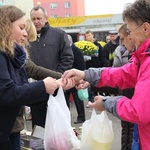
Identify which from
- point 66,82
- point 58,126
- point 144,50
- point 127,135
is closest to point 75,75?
point 66,82

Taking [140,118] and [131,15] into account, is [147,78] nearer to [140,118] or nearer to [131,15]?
[140,118]

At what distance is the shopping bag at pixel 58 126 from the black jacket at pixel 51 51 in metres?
2.10

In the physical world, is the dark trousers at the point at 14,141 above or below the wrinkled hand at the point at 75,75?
below

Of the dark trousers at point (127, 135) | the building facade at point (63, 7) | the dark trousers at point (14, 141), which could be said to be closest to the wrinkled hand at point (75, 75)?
the dark trousers at point (14, 141)

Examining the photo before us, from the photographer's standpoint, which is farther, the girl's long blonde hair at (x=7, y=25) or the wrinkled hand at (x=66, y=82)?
the wrinkled hand at (x=66, y=82)

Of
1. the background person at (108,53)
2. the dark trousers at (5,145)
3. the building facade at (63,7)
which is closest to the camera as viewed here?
the dark trousers at (5,145)

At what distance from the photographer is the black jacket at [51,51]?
14.6ft

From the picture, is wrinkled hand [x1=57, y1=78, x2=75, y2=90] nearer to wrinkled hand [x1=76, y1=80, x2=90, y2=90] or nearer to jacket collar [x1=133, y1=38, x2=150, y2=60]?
wrinkled hand [x1=76, y1=80, x2=90, y2=90]

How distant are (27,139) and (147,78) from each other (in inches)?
79.8

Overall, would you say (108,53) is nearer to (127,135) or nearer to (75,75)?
(127,135)

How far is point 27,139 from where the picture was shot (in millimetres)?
3324

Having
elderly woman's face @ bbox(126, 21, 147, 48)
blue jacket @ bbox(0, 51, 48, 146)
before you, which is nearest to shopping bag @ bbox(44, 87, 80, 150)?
blue jacket @ bbox(0, 51, 48, 146)

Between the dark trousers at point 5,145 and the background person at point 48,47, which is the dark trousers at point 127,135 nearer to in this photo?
the dark trousers at point 5,145

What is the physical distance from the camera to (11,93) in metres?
1.93
